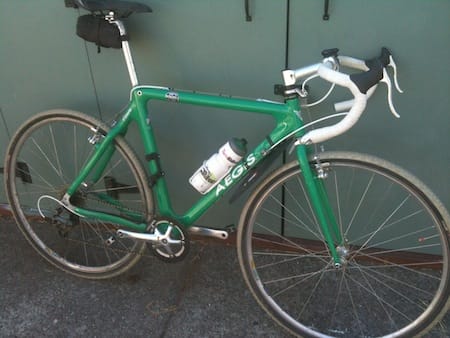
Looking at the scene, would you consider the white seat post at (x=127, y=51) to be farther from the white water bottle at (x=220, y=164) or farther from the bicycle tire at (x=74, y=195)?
the white water bottle at (x=220, y=164)

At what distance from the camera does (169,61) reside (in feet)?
8.22

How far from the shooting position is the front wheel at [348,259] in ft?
7.86

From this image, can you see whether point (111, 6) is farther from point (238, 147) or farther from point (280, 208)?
point (280, 208)

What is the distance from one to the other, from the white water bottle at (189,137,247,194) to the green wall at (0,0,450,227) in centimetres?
50

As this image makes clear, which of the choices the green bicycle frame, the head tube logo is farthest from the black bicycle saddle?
the head tube logo

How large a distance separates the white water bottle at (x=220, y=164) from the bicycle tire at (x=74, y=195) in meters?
0.35

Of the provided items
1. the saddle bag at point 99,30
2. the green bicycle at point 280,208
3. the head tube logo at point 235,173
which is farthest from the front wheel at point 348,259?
the saddle bag at point 99,30

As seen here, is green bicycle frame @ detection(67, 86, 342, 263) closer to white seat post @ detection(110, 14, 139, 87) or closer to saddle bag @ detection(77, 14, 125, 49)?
white seat post @ detection(110, 14, 139, 87)

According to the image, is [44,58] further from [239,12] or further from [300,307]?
[300,307]

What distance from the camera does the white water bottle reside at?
2080 millimetres

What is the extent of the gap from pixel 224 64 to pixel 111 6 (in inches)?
25.8

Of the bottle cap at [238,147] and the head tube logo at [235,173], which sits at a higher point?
the bottle cap at [238,147]

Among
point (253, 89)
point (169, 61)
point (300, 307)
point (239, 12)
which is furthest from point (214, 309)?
point (239, 12)

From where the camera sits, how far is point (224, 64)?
243 cm
